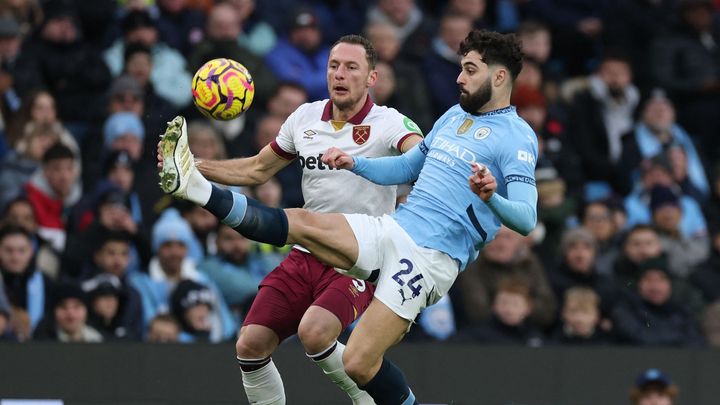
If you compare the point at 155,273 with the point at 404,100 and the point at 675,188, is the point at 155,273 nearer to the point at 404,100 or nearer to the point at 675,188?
the point at 404,100

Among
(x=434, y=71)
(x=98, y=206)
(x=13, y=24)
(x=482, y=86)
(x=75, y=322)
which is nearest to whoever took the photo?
(x=482, y=86)

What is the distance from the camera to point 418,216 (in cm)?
970

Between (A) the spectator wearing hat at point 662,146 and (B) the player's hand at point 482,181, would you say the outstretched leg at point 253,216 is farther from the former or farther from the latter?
(A) the spectator wearing hat at point 662,146

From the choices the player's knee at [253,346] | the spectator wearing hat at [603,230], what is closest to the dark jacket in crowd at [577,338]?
the spectator wearing hat at [603,230]

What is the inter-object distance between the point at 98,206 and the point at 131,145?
0.88m

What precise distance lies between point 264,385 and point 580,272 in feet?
14.7

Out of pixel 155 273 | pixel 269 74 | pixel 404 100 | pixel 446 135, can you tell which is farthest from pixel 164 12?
pixel 446 135

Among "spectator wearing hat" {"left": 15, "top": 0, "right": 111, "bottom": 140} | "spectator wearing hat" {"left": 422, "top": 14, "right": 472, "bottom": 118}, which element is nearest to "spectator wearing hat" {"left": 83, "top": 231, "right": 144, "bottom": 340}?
"spectator wearing hat" {"left": 15, "top": 0, "right": 111, "bottom": 140}

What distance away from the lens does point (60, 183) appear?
13.8 metres

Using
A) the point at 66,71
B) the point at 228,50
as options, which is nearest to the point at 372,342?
the point at 228,50

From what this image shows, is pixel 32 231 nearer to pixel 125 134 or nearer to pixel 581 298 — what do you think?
pixel 125 134

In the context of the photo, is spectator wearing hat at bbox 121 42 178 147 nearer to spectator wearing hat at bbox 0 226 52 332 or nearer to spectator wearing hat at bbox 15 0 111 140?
spectator wearing hat at bbox 15 0 111 140

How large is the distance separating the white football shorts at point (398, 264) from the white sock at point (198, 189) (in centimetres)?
92

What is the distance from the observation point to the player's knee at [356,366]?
9477 millimetres
